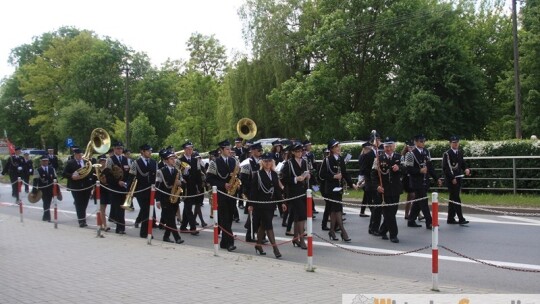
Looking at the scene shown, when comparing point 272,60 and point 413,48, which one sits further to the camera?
point 272,60

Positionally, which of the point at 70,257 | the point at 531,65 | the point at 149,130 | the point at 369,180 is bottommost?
the point at 70,257

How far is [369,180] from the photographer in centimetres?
1309

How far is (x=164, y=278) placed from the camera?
26.7 ft

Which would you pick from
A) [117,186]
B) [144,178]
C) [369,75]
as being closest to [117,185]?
→ [117,186]

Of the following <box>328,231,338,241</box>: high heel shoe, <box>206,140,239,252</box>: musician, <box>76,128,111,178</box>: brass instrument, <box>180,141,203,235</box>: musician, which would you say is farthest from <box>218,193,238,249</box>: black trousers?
<box>76,128,111,178</box>: brass instrument

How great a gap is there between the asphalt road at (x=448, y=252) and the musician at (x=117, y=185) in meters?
0.41

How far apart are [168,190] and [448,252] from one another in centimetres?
571

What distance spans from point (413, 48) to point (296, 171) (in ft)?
88.5

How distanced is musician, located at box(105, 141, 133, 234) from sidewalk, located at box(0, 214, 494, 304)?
237 cm

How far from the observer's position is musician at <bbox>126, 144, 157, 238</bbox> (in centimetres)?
1302

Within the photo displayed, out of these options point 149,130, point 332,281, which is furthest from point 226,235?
point 149,130

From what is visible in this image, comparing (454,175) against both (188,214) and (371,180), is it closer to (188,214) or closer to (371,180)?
(371,180)

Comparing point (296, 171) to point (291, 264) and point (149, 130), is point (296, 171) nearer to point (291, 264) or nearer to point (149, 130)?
point (291, 264)

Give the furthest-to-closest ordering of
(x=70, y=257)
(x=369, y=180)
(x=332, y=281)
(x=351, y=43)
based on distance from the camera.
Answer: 1. (x=351, y=43)
2. (x=369, y=180)
3. (x=70, y=257)
4. (x=332, y=281)
